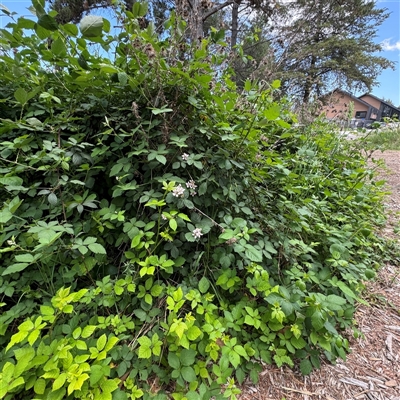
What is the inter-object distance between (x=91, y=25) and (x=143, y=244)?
84 cm

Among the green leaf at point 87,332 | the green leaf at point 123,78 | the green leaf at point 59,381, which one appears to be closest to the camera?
the green leaf at point 59,381

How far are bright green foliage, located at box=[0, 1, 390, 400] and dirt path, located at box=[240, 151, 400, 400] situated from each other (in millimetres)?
71

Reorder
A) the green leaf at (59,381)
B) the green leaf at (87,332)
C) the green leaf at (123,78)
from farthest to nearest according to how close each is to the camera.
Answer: the green leaf at (123,78) → the green leaf at (87,332) → the green leaf at (59,381)

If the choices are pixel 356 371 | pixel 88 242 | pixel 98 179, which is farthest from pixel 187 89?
pixel 356 371

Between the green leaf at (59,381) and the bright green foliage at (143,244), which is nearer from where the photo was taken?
the green leaf at (59,381)

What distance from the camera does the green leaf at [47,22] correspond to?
30.1 inches

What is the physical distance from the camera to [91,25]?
784 mm

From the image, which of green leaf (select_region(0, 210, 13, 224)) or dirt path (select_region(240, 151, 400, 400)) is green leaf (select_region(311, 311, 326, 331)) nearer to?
dirt path (select_region(240, 151, 400, 400))

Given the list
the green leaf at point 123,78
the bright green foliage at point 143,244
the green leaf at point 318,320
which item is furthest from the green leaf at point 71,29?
the green leaf at point 318,320

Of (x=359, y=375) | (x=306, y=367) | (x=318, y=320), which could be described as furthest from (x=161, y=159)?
(x=359, y=375)

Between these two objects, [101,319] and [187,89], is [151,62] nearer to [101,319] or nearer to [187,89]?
[187,89]

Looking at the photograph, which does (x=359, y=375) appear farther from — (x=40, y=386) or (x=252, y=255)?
(x=40, y=386)

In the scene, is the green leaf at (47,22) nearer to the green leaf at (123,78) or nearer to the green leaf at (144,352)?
the green leaf at (123,78)

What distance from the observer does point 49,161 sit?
3.47ft
